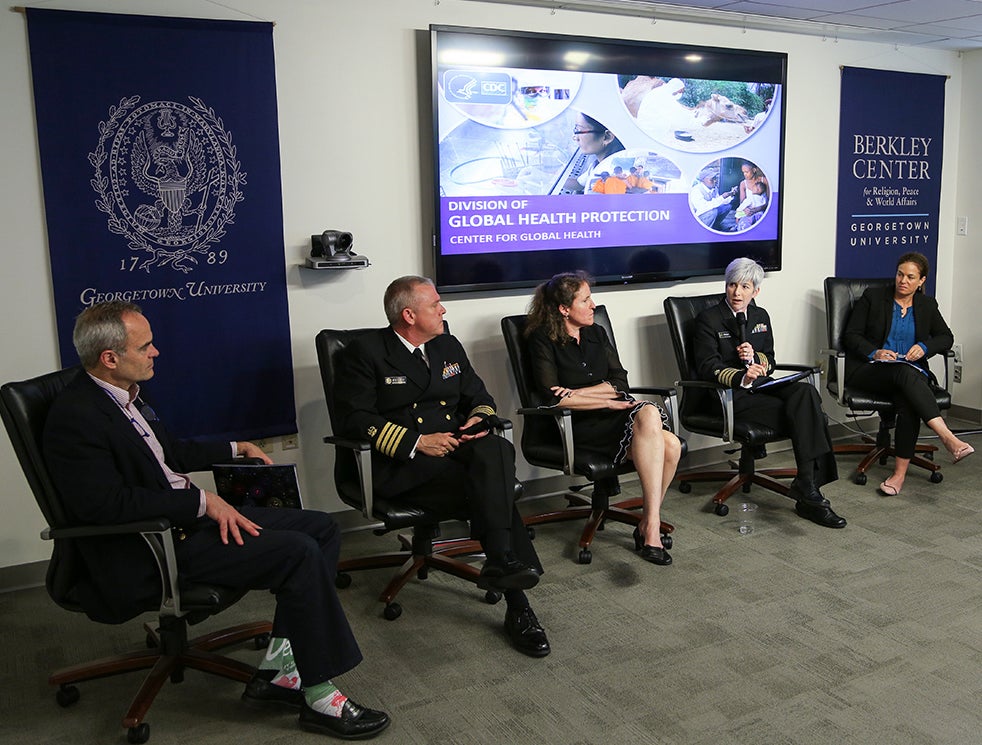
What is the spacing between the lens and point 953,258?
651cm

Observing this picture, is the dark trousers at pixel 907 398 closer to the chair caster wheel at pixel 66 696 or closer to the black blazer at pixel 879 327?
the black blazer at pixel 879 327

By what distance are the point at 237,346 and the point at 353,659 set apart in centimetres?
180

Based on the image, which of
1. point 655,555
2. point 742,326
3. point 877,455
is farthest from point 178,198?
point 877,455

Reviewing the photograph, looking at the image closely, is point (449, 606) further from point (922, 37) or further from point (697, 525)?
point (922, 37)

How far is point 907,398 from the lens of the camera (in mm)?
4973

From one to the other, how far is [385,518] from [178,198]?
1.61m

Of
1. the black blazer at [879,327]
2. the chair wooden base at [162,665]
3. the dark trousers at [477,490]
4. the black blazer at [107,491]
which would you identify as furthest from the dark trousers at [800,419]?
the black blazer at [107,491]

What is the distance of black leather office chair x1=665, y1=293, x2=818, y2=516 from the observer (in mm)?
4496

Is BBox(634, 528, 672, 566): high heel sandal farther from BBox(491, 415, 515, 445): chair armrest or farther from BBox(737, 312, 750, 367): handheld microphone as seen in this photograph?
BBox(737, 312, 750, 367): handheld microphone

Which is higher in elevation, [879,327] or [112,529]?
[879,327]

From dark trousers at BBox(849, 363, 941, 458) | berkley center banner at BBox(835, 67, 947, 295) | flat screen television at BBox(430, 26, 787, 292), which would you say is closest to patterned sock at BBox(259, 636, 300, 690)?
flat screen television at BBox(430, 26, 787, 292)

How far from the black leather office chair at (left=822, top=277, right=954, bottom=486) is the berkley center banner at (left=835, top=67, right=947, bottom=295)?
48cm

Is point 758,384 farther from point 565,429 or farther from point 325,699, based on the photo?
point 325,699

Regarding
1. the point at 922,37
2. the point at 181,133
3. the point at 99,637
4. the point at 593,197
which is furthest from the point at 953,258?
the point at 99,637
